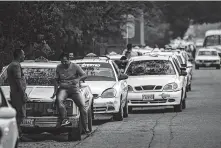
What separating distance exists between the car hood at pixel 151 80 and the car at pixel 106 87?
127cm

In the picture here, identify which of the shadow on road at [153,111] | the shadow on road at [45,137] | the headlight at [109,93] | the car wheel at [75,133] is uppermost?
the headlight at [109,93]

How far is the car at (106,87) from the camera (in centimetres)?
2009

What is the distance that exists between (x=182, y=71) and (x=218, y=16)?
206 feet

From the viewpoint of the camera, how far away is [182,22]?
93938 mm

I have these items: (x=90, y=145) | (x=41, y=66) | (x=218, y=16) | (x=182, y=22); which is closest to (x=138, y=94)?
(x=41, y=66)

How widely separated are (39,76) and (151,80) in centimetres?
644

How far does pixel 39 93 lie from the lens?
16.1 m

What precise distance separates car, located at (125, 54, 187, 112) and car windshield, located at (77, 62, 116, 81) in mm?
1729

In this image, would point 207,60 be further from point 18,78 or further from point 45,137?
point 18,78

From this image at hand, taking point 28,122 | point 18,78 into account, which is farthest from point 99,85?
point 18,78

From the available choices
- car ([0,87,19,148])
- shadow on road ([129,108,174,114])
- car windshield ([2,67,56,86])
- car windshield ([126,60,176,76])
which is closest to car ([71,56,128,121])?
shadow on road ([129,108,174,114])

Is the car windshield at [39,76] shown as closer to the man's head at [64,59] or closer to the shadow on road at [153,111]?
the man's head at [64,59]

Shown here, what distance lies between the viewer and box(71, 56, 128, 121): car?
20094mm

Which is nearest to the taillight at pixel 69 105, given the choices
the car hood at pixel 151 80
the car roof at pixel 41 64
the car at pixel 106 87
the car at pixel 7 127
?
the car roof at pixel 41 64
